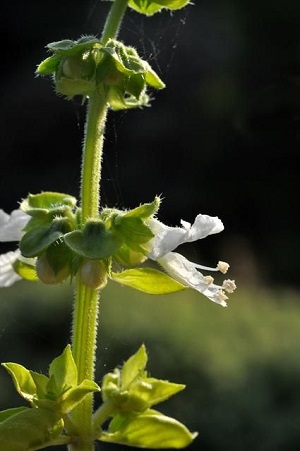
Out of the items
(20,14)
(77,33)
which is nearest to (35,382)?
(77,33)

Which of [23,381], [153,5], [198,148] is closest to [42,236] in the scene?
[23,381]

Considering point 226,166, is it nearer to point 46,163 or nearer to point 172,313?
point 46,163

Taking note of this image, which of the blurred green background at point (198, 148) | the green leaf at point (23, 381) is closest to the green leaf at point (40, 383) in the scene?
the green leaf at point (23, 381)

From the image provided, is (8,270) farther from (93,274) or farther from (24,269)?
(93,274)

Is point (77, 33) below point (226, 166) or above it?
above

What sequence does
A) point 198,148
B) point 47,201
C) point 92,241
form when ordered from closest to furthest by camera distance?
point 92,241 < point 47,201 < point 198,148

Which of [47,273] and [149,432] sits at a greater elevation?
[47,273]
